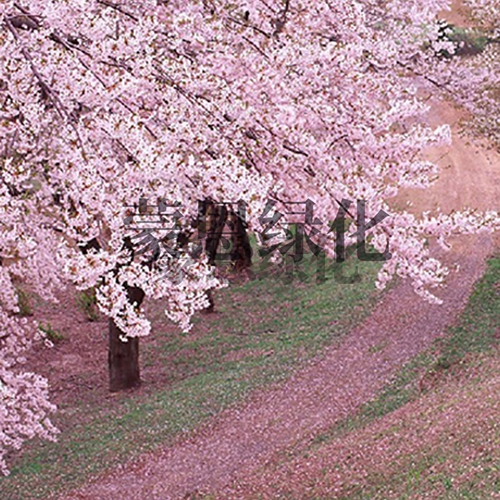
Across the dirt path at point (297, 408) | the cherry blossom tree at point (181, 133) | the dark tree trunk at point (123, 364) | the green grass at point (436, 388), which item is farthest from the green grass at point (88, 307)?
the cherry blossom tree at point (181, 133)

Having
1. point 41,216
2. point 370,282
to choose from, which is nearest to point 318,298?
point 370,282

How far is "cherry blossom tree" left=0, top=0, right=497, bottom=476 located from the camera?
768cm

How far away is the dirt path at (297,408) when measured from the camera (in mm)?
13109

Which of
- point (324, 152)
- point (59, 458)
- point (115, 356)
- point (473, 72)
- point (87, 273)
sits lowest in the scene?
point (59, 458)

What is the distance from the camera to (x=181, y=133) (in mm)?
8438

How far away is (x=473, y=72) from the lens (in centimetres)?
2056

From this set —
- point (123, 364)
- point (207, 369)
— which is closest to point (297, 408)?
point (207, 369)

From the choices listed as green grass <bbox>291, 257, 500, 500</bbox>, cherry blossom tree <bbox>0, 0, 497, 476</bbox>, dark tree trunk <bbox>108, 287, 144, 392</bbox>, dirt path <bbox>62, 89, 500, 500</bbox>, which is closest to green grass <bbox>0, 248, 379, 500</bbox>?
dark tree trunk <bbox>108, 287, 144, 392</bbox>

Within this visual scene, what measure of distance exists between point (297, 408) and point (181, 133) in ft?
27.5

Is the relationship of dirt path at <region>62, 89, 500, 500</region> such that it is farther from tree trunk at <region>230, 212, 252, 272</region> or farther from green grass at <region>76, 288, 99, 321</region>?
green grass at <region>76, 288, 99, 321</region>

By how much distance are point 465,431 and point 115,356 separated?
10337 mm

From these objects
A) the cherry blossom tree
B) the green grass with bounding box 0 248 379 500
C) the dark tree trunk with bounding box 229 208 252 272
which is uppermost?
the cherry blossom tree

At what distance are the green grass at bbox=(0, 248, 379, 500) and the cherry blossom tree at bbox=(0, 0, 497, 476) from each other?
2.87 metres

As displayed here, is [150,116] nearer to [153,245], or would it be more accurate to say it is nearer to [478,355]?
[153,245]
